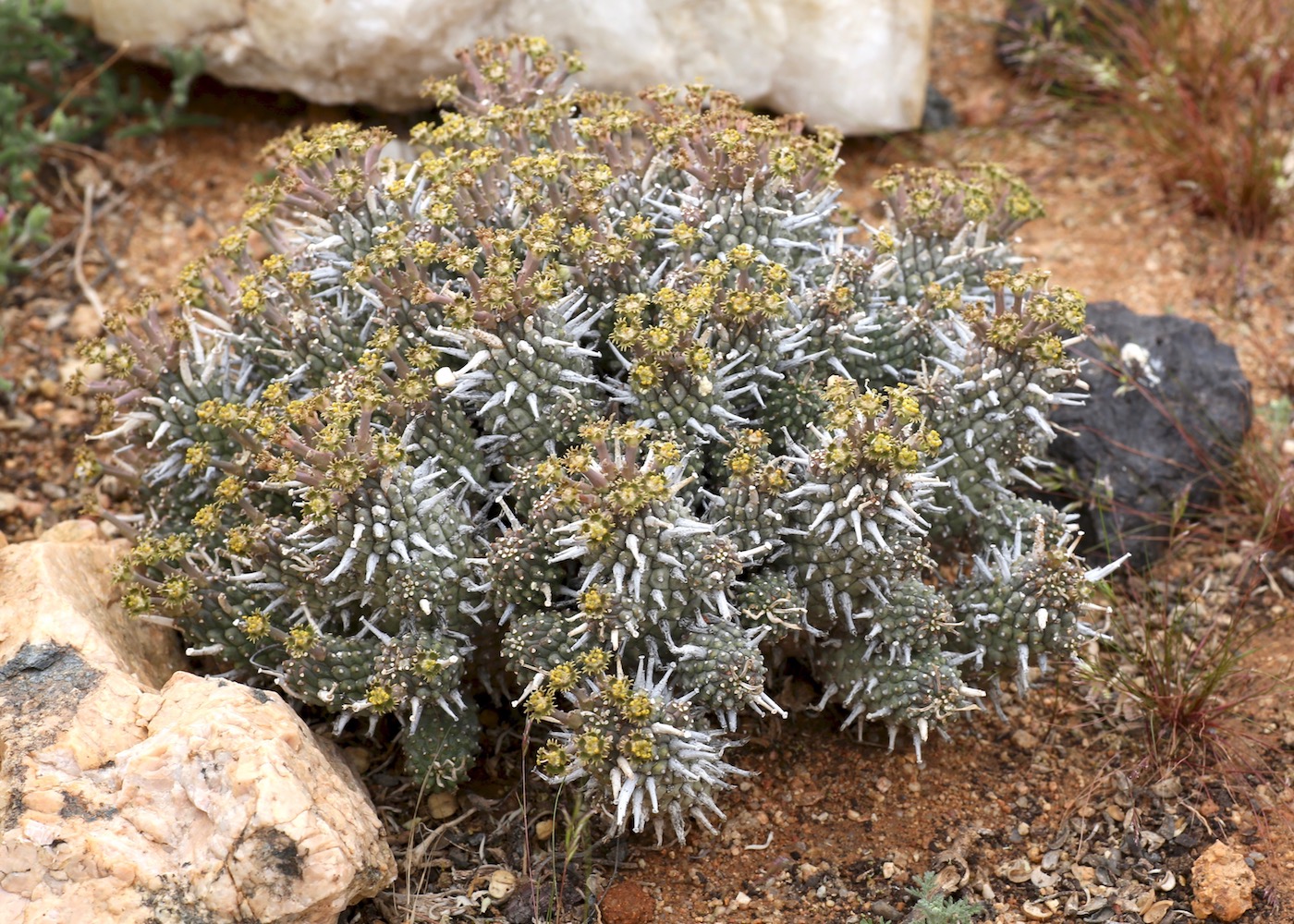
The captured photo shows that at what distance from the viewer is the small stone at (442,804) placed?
3.67 meters

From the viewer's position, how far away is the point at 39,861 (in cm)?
287

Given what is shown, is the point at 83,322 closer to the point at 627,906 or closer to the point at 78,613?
the point at 78,613

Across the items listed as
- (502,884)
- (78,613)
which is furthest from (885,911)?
(78,613)

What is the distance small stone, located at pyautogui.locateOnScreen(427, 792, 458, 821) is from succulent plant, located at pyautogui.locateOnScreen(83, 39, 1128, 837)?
23 centimetres

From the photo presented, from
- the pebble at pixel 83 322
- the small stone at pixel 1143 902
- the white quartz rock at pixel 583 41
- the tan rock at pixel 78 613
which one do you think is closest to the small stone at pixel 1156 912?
the small stone at pixel 1143 902

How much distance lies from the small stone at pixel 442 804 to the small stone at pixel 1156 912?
6.30 feet

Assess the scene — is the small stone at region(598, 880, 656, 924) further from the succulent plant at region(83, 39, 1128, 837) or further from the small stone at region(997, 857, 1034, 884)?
the small stone at region(997, 857, 1034, 884)

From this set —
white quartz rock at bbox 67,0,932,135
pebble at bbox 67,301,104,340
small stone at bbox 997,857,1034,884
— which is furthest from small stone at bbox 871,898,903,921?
pebble at bbox 67,301,104,340

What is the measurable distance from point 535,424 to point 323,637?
799mm

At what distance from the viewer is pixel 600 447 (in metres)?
3.04

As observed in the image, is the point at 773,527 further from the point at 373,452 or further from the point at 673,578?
the point at 373,452

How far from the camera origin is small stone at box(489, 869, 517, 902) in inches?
135

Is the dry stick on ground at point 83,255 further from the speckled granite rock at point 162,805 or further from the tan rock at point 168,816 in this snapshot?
the tan rock at point 168,816

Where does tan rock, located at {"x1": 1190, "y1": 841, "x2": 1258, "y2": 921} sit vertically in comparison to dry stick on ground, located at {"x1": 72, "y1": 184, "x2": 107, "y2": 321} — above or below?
below
